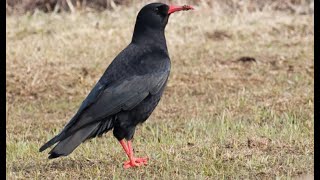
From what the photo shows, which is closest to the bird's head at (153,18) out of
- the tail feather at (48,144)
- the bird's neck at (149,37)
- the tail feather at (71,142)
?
the bird's neck at (149,37)

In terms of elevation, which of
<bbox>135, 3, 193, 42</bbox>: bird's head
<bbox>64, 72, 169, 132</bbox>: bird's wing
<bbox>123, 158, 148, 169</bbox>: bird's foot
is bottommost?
<bbox>123, 158, 148, 169</bbox>: bird's foot

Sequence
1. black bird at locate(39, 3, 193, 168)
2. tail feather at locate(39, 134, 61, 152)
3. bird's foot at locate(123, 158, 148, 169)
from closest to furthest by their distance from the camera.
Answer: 1. tail feather at locate(39, 134, 61, 152)
2. black bird at locate(39, 3, 193, 168)
3. bird's foot at locate(123, 158, 148, 169)

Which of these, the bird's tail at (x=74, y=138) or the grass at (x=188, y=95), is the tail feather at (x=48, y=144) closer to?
the bird's tail at (x=74, y=138)

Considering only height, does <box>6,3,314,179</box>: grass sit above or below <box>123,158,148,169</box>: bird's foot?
below

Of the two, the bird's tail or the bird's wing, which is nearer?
the bird's tail

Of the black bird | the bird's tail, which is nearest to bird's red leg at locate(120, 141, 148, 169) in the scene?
the black bird

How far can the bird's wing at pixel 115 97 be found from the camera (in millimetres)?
7012

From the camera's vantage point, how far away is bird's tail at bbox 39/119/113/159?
6.70 meters

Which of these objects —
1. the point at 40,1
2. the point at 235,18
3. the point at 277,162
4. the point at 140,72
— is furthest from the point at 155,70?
the point at 40,1

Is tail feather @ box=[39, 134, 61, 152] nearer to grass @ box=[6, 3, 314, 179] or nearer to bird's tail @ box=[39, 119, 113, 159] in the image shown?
bird's tail @ box=[39, 119, 113, 159]

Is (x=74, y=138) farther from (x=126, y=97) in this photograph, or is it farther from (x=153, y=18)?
(x=153, y=18)

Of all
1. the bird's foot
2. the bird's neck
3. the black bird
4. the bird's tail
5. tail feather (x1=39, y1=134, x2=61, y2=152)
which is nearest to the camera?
tail feather (x1=39, y1=134, x2=61, y2=152)

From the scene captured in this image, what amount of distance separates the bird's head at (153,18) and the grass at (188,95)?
1.07 m
